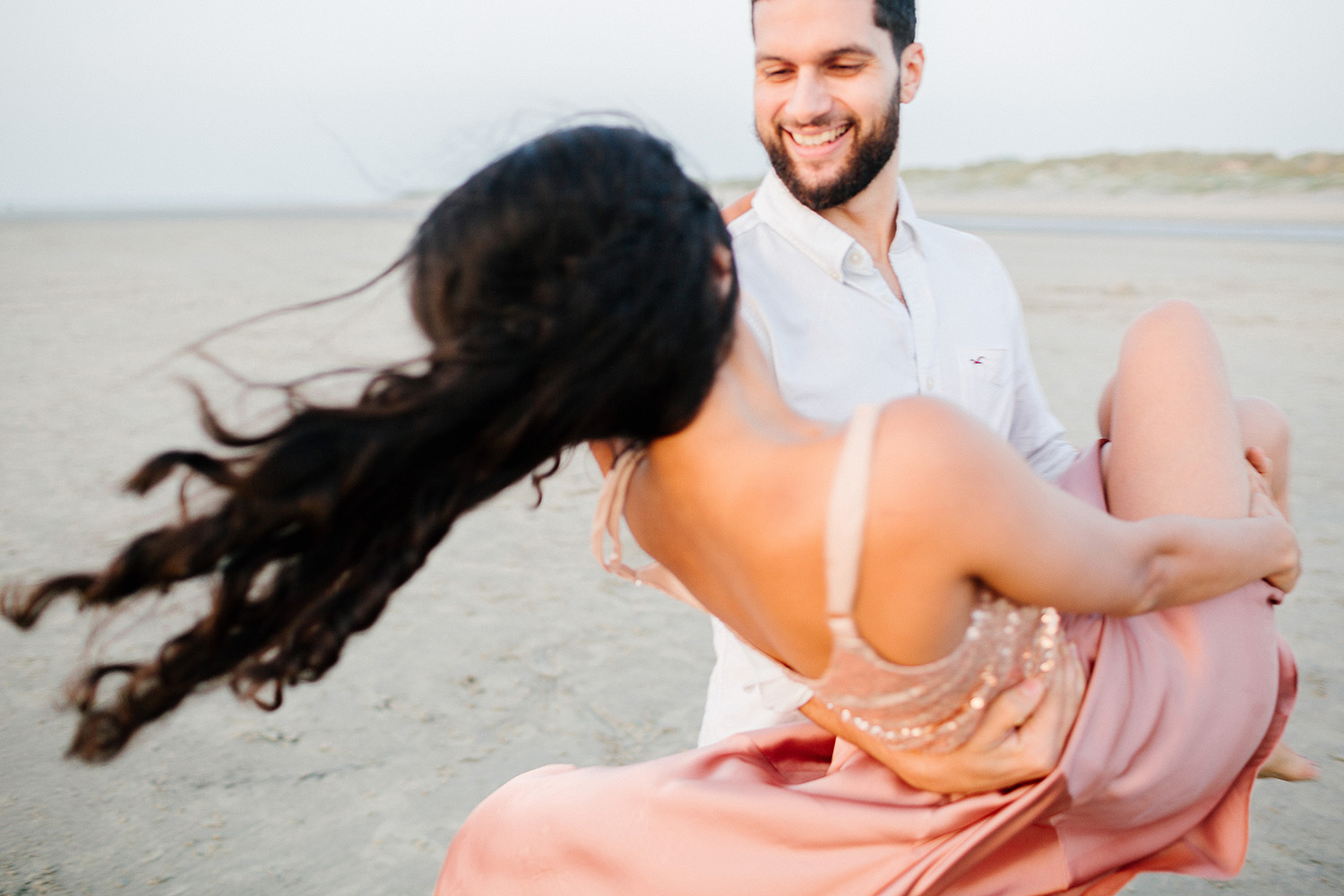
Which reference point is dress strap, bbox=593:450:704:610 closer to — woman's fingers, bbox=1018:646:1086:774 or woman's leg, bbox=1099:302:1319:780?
woman's fingers, bbox=1018:646:1086:774

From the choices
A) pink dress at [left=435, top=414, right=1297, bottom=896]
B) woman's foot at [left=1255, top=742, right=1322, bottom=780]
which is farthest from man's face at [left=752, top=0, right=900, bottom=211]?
woman's foot at [left=1255, top=742, right=1322, bottom=780]

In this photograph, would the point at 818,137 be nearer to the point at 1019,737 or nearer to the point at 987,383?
the point at 987,383

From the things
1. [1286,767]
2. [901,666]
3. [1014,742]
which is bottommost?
[1286,767]

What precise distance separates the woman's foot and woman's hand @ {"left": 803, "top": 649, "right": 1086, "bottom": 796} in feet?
1.91

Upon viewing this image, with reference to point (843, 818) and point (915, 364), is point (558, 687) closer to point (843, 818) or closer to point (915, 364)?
point (915, 364)

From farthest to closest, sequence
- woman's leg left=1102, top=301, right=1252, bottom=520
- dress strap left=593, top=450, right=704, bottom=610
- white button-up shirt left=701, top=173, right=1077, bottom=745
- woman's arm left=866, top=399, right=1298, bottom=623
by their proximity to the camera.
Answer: white button-up shirt left=701, top=173, right=1077, bottom=745
woman's leg left=1102, top=301, right=1252, bottom=520
dress strap left=593, top=450, right=704, bottom=610
woman's arm left=866, top=399, right=1298, bottom=623

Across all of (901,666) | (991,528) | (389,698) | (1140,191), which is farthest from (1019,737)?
(1140,191)

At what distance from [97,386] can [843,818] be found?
756 cm

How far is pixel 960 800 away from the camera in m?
1.56

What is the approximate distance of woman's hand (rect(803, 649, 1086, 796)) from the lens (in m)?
1.47

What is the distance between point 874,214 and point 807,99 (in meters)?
0.33

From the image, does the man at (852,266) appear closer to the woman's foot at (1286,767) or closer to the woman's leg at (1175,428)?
the woman's leg at (1175,428)

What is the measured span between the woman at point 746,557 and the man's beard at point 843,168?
3.14ft

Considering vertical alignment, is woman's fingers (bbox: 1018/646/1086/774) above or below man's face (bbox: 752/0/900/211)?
A: below
